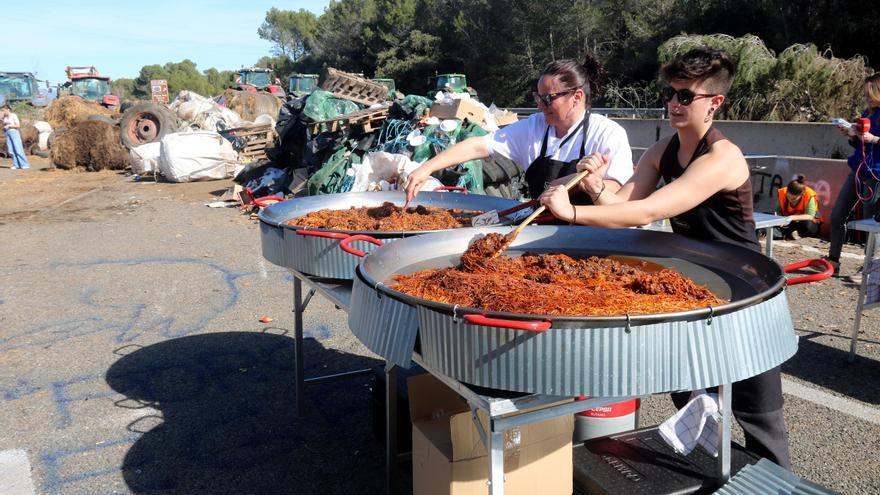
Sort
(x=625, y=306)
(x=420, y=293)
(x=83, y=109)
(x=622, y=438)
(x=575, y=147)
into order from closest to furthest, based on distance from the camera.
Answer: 1. (x=625, y=306)
2. (x=420, y=293)
3. (x=622, y=438)
4. (x=575, y=147)
5. (x=83, y=109)

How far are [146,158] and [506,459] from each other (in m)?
15.5

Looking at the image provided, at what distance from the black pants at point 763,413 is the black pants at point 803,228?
6.75m

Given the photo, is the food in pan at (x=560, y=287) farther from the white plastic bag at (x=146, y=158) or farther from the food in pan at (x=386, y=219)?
the white plastic bag at (x=146, y=158)

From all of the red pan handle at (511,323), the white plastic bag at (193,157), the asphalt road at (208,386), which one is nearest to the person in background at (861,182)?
the asphalt road at (208,386)

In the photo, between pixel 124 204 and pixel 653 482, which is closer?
pixel 653 482

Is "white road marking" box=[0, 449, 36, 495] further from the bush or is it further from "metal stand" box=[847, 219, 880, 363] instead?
the bush

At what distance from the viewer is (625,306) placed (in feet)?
5.26

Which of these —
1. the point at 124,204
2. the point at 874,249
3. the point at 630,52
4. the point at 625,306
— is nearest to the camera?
the point at 625,306

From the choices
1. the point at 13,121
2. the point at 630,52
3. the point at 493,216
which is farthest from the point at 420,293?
the point at 630,52

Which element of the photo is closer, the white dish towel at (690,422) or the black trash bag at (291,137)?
the white dish towel at (690,422)

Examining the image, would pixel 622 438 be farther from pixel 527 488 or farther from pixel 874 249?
pixel 874 249

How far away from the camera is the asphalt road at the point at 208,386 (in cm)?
324

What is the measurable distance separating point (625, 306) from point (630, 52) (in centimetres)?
3044

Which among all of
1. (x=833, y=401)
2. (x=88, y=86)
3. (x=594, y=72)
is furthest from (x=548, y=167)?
(x=88, y=86)
